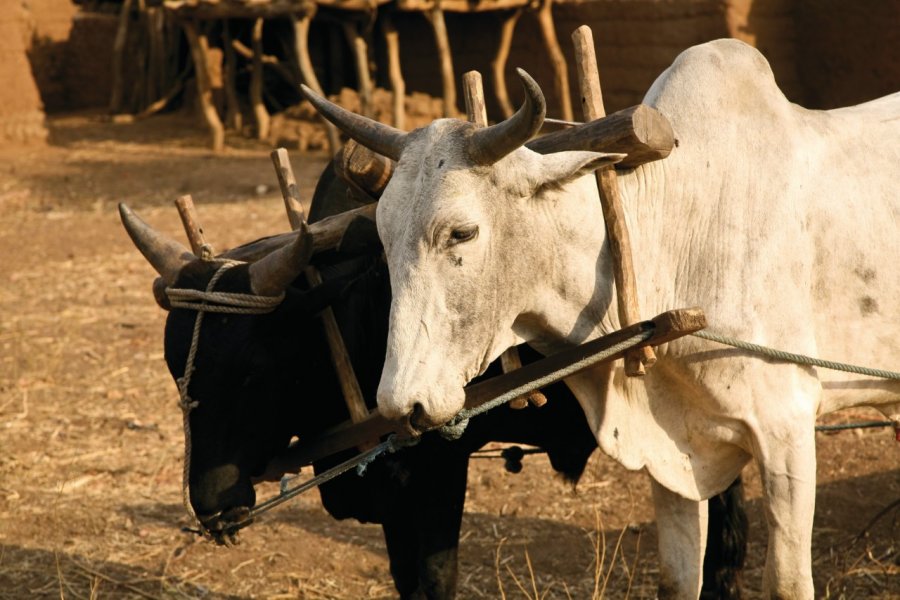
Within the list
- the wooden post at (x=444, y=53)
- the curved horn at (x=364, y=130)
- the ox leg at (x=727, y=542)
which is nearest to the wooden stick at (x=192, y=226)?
the curved horn at (x=364, y=130)

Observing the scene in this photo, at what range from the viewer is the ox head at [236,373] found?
10.7 ft

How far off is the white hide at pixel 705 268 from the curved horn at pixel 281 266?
20.4 inches

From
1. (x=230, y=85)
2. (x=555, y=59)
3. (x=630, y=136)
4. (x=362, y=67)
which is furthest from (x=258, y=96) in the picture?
(x=630, y=136)

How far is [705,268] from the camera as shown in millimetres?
2955

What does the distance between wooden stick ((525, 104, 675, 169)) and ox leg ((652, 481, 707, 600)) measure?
3.39 ft

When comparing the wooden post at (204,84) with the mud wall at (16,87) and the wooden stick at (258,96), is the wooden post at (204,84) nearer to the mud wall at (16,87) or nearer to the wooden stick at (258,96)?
the wooden stick at (258,96)

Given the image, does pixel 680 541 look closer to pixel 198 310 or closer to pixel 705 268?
pixel 705 268

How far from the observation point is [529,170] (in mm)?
2697

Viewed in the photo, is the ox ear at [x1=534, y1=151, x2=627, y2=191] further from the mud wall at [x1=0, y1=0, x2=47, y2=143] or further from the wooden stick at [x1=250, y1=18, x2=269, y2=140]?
the mud wall at [x1=0, y1=0, x2=47, y2=143]

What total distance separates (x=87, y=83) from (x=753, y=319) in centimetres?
1497

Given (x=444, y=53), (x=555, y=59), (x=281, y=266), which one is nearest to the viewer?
(x=281, y=266)

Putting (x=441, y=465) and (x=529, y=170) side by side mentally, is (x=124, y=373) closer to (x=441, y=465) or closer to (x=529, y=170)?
(x=441, y=465)

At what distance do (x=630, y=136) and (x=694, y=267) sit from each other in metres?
0.45

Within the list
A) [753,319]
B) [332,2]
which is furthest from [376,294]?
[332,2]
